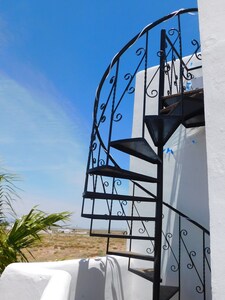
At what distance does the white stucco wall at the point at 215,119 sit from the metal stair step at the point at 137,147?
0.88m

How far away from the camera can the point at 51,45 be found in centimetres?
411

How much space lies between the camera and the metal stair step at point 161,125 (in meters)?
2.24

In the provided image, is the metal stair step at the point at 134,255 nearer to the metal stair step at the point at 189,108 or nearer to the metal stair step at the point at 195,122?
the metal stair step at the point at 189,108

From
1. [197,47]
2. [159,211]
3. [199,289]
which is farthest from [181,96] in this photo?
[199,289]

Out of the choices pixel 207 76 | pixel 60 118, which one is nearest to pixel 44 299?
pixel 207 76

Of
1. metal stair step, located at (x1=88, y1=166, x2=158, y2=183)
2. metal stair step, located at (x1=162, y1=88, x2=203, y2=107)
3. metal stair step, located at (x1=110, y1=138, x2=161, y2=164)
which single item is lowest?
metal stair step, located at (x1=88, y1=166, x2=158, y2=183)

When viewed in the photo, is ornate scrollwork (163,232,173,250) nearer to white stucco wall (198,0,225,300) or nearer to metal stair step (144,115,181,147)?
metal stair step (144,115,181,147)

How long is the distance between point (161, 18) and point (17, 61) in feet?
8.34

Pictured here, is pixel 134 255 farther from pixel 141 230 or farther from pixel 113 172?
pixel 113 172

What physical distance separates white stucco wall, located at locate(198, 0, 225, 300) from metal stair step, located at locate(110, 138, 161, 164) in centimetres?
88

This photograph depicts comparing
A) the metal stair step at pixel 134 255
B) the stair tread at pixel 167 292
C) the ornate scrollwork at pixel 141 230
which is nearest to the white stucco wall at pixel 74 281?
the metal stair step at pixel 134 255

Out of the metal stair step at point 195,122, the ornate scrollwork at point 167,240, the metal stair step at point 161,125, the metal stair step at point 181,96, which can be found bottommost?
the ornate scrollwork at point 167,240

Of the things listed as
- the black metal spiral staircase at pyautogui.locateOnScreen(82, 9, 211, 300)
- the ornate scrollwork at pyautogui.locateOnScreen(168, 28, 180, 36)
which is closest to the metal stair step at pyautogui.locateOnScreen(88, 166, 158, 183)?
the black metal spiral staircase at pyautogui.locateOnScreen(82, 9, 211, 300)

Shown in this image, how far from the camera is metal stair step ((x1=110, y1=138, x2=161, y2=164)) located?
225 centimetres
